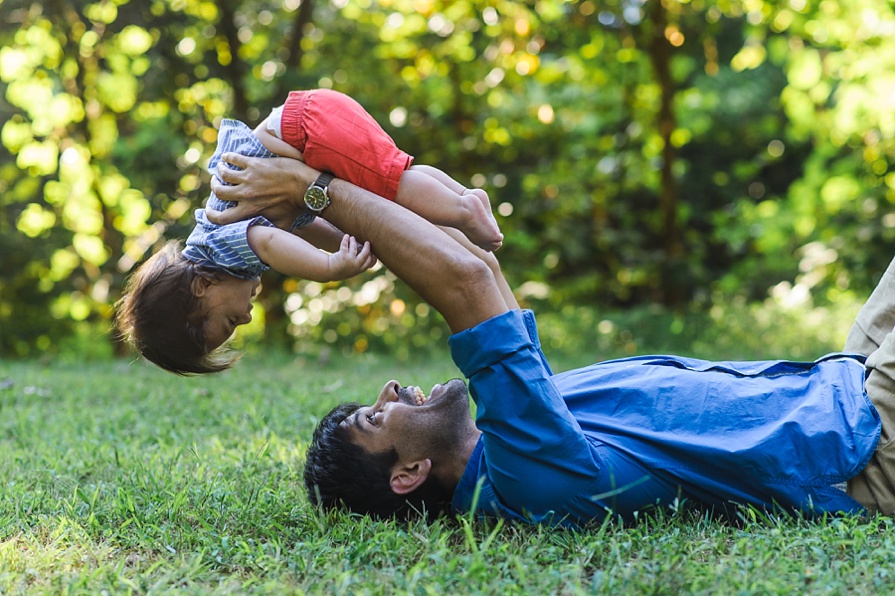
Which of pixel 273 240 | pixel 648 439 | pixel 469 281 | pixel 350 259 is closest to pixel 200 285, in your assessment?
pixel 273 240

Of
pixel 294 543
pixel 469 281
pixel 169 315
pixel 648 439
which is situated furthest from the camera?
pixel 169 315


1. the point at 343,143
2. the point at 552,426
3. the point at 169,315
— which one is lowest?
the point at 552,426

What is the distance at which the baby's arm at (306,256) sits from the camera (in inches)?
101

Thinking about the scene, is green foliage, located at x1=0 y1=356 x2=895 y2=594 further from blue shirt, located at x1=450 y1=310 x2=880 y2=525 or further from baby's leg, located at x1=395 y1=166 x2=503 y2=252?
baby's leg, located at x1=395 y1=166 x2=503 y2=252

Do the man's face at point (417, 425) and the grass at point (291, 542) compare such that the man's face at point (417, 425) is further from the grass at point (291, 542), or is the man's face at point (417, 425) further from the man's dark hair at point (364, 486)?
the grass at point (291, 542)

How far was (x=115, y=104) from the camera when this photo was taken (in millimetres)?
9445

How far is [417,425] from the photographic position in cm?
273

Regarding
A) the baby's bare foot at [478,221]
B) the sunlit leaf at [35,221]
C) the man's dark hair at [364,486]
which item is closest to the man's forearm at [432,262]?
the baby's bare foot at [478,221]

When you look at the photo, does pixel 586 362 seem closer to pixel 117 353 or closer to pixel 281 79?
pixel 281 79

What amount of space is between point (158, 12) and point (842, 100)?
745 centimetres

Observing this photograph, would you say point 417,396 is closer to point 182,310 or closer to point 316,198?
point 316,198

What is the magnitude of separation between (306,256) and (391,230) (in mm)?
309

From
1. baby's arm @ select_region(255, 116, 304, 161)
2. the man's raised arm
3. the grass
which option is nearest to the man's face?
the grass

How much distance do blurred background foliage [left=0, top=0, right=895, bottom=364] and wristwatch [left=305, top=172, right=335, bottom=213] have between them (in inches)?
210
